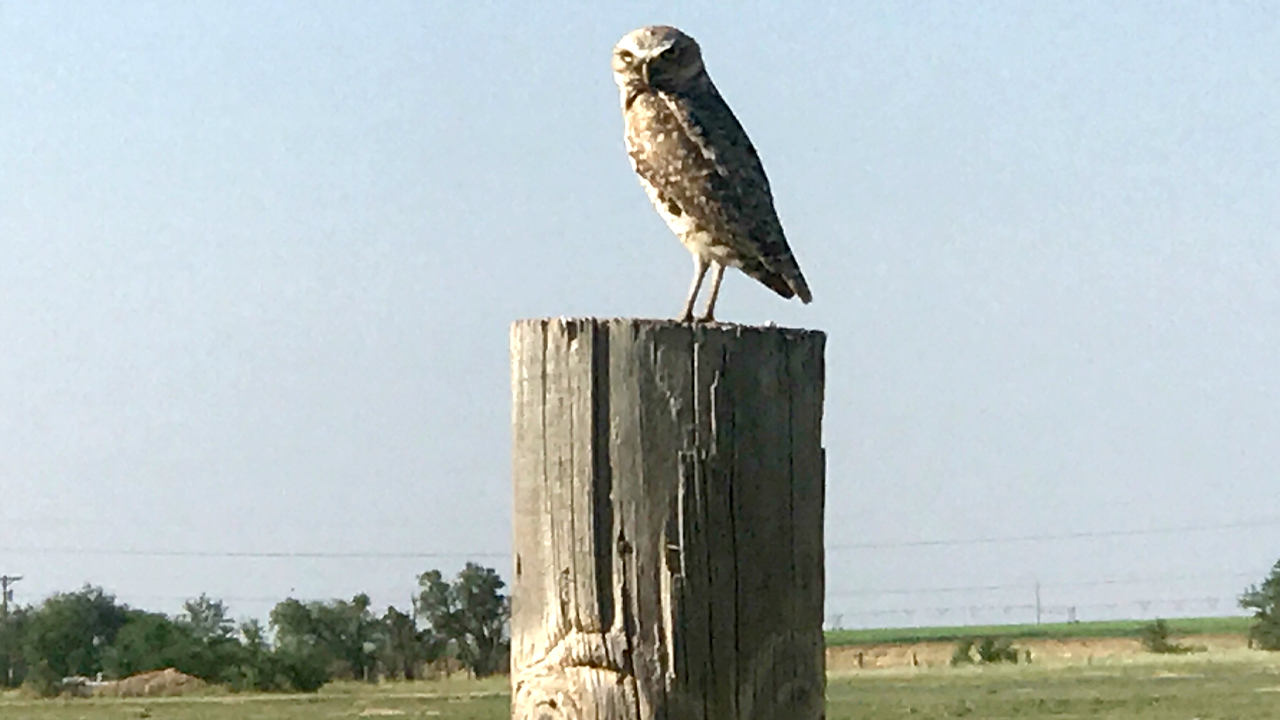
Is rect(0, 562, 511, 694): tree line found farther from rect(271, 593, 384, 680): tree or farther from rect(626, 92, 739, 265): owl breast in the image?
rect(626, 92, 739, 265): owl breast

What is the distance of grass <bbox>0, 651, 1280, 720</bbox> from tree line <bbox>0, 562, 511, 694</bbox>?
1.69m

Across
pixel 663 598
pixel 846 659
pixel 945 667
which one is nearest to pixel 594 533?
pixel 663 598

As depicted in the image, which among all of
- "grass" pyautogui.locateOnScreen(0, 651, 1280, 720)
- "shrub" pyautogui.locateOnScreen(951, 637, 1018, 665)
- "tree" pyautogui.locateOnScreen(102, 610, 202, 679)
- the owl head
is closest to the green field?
"grass" pyautogui.locateOnScreen(0, 651, 1280, 720)

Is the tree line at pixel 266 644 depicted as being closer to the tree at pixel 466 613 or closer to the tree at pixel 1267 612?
the tree at pixel 466 613

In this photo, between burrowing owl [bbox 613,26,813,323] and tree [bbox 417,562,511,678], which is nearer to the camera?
burrowing owl [bbox 613,26,813,323]

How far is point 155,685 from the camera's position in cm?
7444

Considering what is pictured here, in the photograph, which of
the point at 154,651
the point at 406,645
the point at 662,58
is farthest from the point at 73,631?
the point at 662,58

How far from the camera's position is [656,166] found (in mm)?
8383

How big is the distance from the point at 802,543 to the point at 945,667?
259 feet

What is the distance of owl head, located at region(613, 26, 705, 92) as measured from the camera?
878 cm

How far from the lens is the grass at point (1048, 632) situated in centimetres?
9619

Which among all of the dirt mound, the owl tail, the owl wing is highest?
the owl wing

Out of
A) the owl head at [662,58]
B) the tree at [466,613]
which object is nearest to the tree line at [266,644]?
the tree at [466,613]

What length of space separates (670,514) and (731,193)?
4739 millimetres
